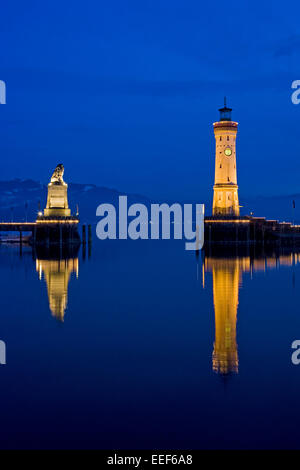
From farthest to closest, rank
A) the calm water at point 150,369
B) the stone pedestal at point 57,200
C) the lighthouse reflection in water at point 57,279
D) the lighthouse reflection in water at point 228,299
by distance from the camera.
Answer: the stone pedestal at point 57,200, the lighthouse reflection in water at point 57,279, the lighthouse reflection in water at point 228,299, the calm water at point 150,369

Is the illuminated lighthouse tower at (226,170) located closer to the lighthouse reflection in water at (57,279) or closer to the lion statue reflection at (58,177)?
the lion statue reflection at (58,177)

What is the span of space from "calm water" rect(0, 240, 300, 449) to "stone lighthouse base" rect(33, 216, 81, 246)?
51716 millimetres

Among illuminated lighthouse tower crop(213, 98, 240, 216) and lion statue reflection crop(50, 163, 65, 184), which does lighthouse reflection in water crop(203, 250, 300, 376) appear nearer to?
illuminated lighthouse tower crop(213, 98, 240, 216)

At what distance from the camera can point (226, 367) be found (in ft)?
56.7

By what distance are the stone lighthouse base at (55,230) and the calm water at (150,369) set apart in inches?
2036

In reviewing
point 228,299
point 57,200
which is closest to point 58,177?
point 57,200

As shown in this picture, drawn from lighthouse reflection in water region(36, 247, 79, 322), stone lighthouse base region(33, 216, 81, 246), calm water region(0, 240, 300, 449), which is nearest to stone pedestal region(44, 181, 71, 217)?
stone lighthouse base region(33, 216, 81, 246)

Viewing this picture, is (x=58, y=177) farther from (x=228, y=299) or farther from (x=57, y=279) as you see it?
(x=228, y=299)

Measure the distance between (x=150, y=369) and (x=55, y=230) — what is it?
7237cm

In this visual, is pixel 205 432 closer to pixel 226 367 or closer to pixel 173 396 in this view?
pixel 173 396

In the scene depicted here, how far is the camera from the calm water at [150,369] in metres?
12.5

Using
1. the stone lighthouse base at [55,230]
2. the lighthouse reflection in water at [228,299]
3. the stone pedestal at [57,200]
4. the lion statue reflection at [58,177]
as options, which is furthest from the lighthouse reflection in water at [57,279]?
the lion statue reflection at [58,177]

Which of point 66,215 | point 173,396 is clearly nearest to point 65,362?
point 173,396

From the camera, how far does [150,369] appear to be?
1748 cm
